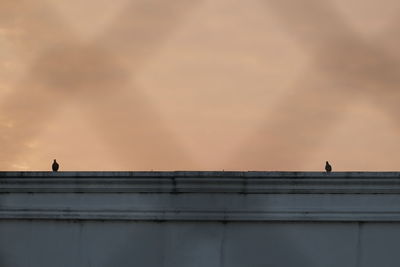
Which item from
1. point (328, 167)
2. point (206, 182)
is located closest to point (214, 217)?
point (206, 182)

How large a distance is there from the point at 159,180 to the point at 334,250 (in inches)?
72.3

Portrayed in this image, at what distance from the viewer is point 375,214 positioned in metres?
8.16

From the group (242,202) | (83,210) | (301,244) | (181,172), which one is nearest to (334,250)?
(301,244)

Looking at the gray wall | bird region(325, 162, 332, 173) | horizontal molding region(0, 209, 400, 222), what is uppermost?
bird region(325, 162, 332, 173)

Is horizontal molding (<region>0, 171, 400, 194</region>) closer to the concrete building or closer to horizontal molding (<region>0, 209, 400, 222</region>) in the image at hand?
the concrete building

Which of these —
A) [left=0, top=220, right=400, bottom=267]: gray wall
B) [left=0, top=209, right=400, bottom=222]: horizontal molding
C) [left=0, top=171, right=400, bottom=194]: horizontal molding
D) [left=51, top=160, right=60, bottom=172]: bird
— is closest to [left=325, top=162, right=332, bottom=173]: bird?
[left=0, top=171, right=400, bottom=194]: horizontal molding

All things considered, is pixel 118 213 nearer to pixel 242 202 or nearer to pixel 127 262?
pixel 127 262

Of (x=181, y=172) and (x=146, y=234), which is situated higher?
(x=181, y=172)

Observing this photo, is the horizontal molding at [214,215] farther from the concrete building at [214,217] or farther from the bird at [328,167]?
the bird at [328,167]

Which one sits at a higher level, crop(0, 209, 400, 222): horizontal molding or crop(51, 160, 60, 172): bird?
crop(51, 160, 60, 172): bird

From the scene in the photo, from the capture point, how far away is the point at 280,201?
27.0 ft

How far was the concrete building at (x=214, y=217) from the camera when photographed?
818 cm

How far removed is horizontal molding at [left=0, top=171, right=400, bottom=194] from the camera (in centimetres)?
812

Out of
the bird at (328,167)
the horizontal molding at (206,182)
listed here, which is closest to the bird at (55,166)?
the horizontal molding at (206,182)
